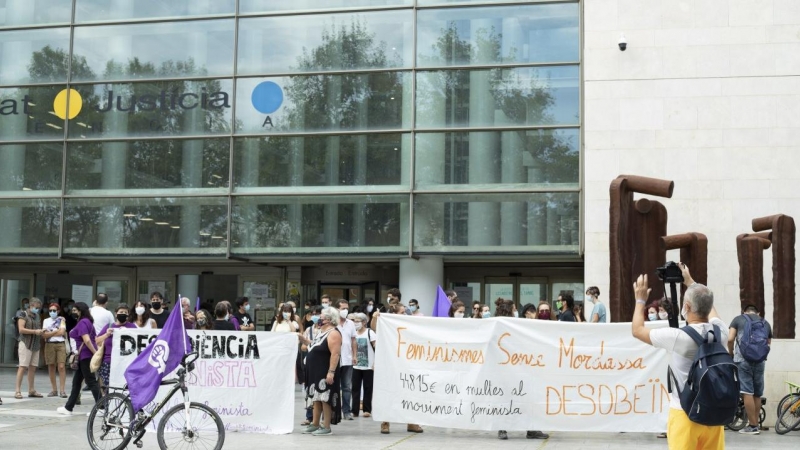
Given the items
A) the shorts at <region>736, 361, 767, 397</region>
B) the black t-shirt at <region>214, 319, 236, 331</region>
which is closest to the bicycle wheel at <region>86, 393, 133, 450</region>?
the black t-shirt at <region>214, 319, 236, 331</region>

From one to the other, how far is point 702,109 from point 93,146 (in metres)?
12.4

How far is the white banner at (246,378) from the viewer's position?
1225 centimetres

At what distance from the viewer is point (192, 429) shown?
31.9 ft

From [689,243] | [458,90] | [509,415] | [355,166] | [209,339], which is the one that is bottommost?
[509,415]

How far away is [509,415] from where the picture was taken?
1197 centimetres

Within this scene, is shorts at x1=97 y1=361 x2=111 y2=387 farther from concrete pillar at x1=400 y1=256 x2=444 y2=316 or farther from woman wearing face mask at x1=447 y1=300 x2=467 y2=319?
concrete pillar at x1=400 y1=256 x2=444 y2=316

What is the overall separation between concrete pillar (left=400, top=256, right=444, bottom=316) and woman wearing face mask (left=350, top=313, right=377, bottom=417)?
492 cm

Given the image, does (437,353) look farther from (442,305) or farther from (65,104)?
(65,104)

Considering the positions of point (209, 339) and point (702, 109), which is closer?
point (209, 339)

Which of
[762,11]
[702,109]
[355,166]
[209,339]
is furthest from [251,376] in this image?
[762,11]

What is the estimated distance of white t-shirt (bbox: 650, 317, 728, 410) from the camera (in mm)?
6434

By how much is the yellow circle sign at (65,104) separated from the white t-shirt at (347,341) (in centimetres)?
1027

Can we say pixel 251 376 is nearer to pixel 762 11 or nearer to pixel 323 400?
pixel 323 400

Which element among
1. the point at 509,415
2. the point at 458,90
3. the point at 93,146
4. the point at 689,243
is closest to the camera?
the point at 509,415
